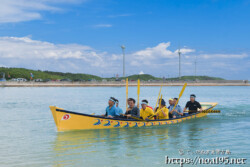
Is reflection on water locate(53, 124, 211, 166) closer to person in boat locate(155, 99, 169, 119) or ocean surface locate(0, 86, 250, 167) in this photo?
ocean surface locate(0, 86, 250, 167)

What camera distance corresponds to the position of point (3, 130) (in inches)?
703

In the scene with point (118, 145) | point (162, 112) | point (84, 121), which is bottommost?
point (118, 145)

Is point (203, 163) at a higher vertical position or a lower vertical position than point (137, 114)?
lower

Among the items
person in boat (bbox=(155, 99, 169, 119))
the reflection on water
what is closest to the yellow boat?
the reflection on water

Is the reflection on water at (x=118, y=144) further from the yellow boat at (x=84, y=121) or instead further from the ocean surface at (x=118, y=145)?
the yellow boat at (x=84, y=121)

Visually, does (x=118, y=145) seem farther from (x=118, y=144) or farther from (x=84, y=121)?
(x=84, y=121)

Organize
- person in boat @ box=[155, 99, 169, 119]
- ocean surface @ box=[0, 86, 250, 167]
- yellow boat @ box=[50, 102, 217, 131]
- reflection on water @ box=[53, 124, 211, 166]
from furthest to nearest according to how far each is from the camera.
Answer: person in boat @ box=[155, 99, 169, 119] → yellow boat @ box=[50, 102, 217, 131] → reflection on water @ box=[53, 124, 211, 166] → ocean surface @ box=[0, 86, 250, 167]

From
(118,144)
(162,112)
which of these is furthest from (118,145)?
(162,112)

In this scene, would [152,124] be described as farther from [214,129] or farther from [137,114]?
[214,129]

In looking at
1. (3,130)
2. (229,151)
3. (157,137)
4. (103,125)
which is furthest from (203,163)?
(3,130)

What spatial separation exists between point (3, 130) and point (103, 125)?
6716mm

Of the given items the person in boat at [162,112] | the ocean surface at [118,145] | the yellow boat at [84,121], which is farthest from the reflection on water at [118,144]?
the person in boat at [162,112]

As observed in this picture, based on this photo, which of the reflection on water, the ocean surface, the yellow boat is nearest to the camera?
the ocean surface

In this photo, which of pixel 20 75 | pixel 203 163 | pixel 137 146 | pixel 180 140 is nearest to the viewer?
pixel 203 163
